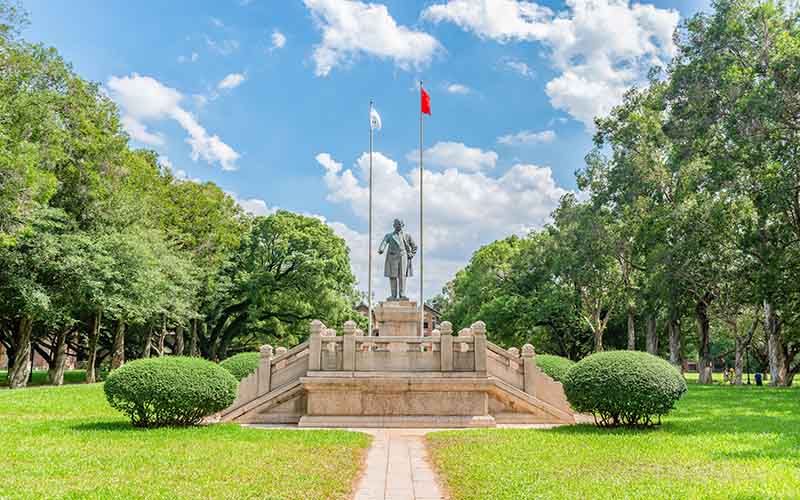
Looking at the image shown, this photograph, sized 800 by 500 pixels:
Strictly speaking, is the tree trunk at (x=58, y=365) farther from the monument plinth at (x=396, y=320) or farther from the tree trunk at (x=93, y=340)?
the monument plinth at (x=396, y=320)

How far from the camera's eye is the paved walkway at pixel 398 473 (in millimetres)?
8945

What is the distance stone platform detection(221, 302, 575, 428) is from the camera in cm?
1745

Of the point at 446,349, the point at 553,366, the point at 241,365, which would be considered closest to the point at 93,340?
the point at 241,365

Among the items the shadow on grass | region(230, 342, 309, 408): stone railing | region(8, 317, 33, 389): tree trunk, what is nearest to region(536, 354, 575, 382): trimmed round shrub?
region(230, 342, 309, 408): stone railing

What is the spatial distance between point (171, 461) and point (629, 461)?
25.1 ft

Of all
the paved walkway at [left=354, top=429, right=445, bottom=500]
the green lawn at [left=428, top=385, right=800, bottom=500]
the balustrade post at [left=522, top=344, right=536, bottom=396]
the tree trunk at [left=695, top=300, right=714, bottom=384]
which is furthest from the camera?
the tree trunk at [left=695, top=300, right=714, bottom=384]

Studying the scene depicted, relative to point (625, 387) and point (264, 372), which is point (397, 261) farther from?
point (625, 387)

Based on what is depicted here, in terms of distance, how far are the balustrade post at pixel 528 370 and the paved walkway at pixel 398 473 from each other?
4.80 meters

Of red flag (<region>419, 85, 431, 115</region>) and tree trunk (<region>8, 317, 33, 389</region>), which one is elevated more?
red flag (<region>419, 85, 431, 115</region>)

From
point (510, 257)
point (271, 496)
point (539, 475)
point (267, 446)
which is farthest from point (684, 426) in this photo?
point (510, 257)

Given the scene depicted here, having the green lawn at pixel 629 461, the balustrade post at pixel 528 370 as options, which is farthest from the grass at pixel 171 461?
the balustrade post at pixel 528 370

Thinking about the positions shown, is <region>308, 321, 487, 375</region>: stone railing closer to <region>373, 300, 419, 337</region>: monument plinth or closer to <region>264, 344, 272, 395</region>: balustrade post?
<region>264, 344, 272, 395</region>: balustrade post

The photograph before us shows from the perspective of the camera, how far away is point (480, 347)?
701 inches

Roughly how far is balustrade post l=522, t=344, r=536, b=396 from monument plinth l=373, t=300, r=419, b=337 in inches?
184
